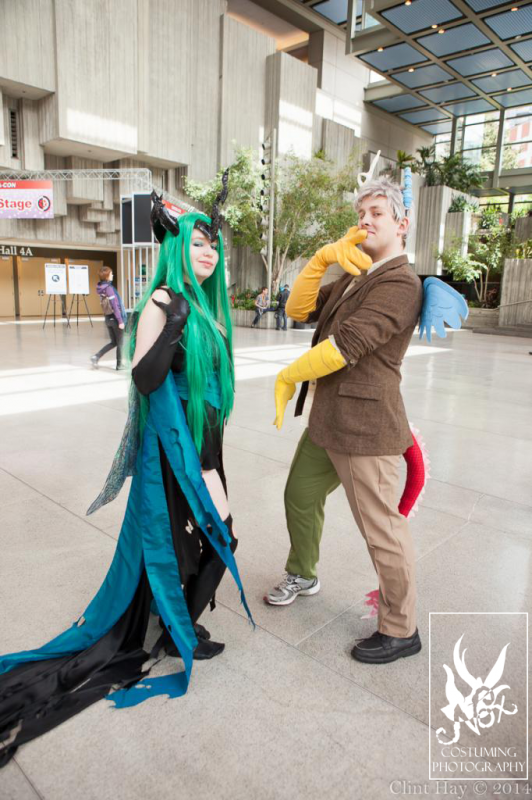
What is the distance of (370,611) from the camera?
226 centimetres

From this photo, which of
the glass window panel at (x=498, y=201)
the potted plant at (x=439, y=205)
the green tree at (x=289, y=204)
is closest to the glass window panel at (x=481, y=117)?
the potted plant at (x=439, y=205)

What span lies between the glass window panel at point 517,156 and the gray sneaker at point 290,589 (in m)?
31.1

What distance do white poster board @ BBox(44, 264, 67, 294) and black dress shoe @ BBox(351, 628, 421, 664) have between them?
1717 cm

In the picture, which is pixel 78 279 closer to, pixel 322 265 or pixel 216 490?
pixel 322 265

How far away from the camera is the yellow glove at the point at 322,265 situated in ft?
5.89

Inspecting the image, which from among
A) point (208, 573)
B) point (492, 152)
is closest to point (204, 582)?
point (208, 573)

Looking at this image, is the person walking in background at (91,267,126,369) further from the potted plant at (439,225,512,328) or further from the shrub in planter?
the shrub in planter

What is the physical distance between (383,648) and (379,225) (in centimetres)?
148

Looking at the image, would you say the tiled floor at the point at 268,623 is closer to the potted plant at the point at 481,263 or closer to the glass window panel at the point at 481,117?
the potted plant at the point at 481,263

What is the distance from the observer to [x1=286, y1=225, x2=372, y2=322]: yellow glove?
5.89 feet

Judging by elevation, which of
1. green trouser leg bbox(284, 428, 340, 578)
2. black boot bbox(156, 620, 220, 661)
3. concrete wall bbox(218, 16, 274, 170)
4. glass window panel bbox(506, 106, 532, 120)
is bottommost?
black boot bbox(156, 620, 220, 661)

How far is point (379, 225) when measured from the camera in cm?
185

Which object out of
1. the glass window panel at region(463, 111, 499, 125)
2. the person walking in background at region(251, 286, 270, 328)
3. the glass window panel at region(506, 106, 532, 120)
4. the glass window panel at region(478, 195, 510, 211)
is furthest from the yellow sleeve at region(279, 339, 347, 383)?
the glass window panel at region(478, 195, 510, 211)

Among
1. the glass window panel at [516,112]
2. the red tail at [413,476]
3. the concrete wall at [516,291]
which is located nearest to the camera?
the red tail at [413,476]
